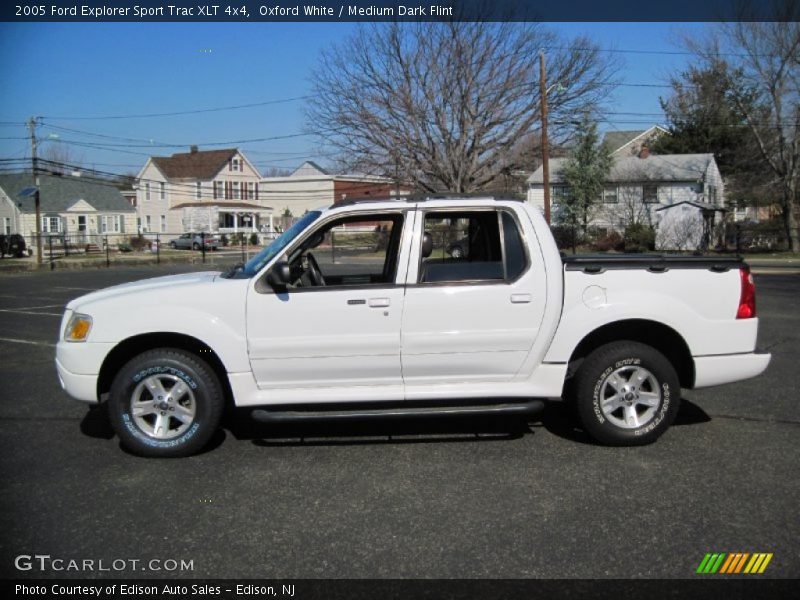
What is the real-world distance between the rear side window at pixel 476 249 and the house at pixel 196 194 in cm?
6453

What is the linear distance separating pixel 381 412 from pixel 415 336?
585 mm

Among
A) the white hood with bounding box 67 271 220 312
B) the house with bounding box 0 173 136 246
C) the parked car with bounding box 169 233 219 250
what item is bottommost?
the white hood with bounding box 67 271 220 312

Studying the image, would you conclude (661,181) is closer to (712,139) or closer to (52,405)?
(712,139)

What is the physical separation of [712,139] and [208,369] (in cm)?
5836

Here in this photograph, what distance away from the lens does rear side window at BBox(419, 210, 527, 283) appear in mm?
5445

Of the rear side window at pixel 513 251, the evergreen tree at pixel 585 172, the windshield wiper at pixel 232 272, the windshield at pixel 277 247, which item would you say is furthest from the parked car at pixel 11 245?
the rear side window at pixel 513 251

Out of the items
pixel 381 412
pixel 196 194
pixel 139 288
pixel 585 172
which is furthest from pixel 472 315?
pixel 196 194

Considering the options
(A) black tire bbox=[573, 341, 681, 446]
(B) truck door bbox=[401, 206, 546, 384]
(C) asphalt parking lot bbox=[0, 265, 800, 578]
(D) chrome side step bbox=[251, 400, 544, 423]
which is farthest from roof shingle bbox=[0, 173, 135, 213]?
(A) black tire bbox=[573, 341, 681, 446]

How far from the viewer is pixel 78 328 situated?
5.35 metres

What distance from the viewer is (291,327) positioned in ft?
17.3

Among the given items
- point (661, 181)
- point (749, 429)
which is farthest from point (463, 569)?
point (661, 181)

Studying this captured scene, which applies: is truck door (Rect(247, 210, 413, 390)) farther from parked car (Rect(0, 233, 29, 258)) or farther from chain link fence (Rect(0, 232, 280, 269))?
parked car (Rect(0, 233, 29, 258))

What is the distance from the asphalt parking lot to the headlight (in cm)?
89

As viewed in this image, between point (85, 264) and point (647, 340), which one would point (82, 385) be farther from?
point (85, 264)
